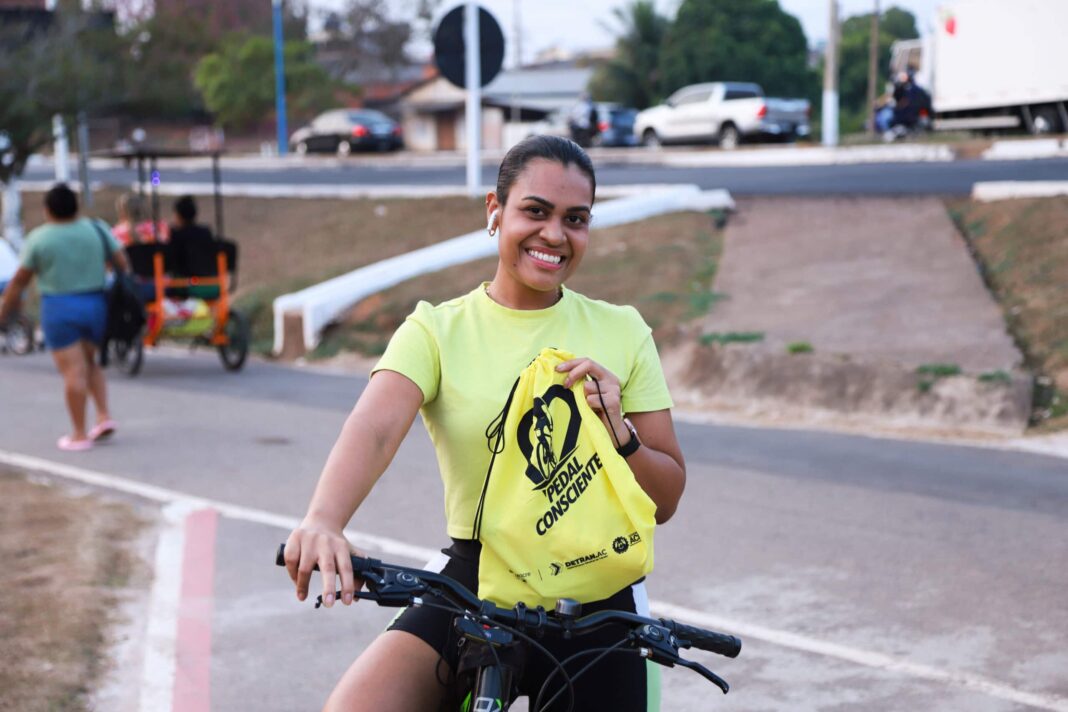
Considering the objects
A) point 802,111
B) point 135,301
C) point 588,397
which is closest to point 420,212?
point 135,301

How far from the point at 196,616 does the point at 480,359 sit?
3.64m

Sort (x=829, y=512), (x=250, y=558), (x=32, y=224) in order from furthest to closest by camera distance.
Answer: (x=32, y=224), (x=829, y=512), (x=250, y=558)

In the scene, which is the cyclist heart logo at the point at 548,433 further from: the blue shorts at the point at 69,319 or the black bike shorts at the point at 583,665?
the blue shorts at the point at 69,319

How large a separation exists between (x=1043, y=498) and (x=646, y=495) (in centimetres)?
578

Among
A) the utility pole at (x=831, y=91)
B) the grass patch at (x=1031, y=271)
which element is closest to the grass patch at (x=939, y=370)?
the grass patch at (x=1031, y=271)

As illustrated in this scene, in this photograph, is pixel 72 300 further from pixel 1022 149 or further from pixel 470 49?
pixel 1022 149

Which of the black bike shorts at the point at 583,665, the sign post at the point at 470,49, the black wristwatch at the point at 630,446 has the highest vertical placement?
the sign post at the point at 470,49

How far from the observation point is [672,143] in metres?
37.1

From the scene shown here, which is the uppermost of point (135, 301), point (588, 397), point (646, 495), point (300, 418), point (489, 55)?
point (489, 55)

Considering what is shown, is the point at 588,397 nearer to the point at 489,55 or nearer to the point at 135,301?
the point at 135,301

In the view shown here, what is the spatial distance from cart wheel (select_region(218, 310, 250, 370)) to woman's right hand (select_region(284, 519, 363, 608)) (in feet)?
40.3

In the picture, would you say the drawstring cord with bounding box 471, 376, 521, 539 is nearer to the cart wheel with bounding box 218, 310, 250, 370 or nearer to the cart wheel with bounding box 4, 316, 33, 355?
the cart wheel with bounding box 218, 310, 250, 370

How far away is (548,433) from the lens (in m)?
2.63

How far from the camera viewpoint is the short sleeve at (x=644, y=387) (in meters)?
2.89
